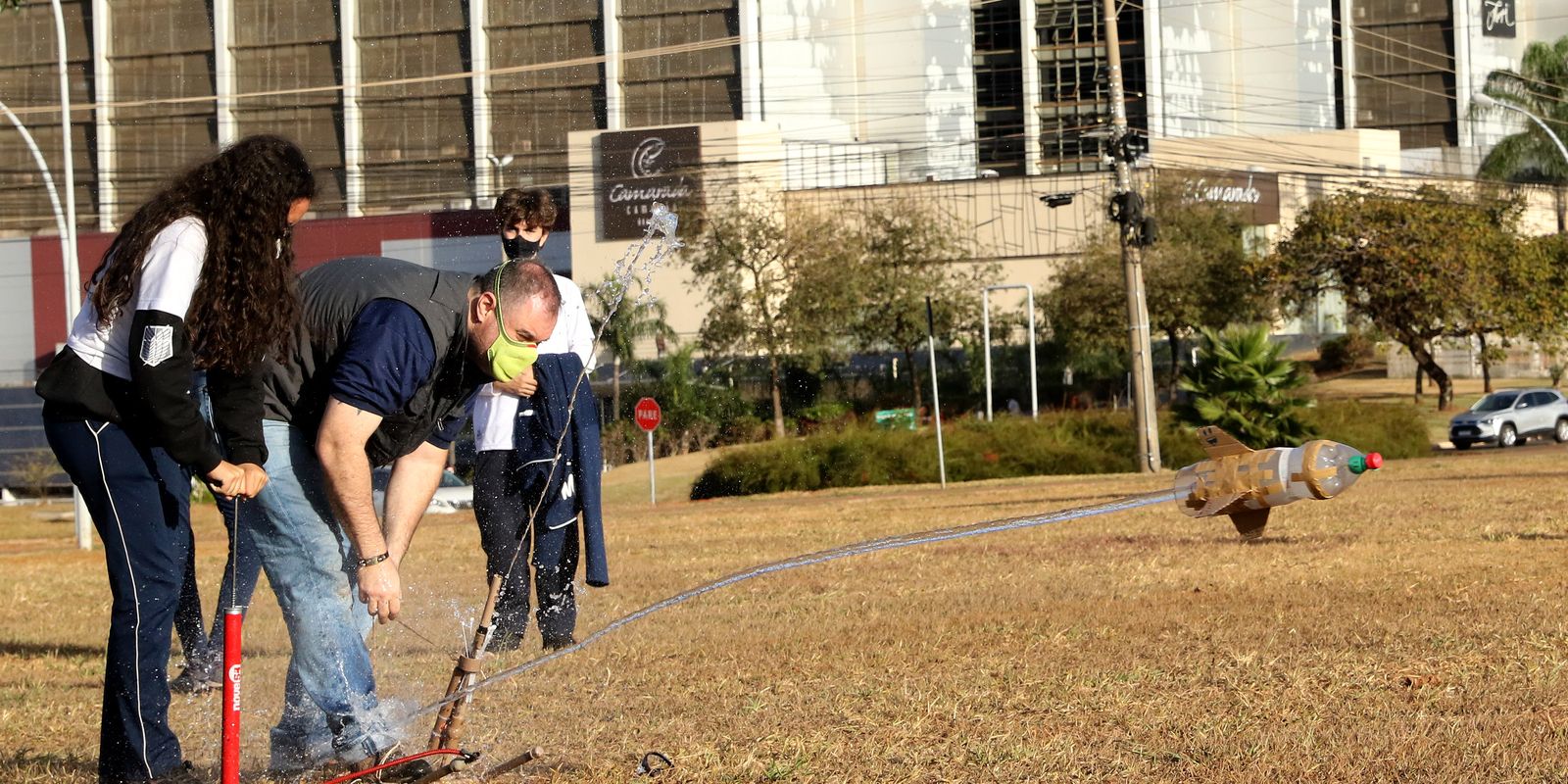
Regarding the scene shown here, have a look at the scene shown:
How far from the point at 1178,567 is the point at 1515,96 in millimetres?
58709

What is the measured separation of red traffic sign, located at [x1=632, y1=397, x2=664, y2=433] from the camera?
964 inches

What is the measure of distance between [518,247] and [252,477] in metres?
1.87

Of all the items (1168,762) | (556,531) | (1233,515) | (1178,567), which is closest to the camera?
(1233,515)

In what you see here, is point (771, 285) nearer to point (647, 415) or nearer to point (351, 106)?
point (647, 415)

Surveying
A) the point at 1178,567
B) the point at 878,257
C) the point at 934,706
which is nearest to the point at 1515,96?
the point at 878,257

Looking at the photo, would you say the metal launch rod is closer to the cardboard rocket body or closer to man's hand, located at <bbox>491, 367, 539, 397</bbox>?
man's hand, located at <bbox>491, 367, 539, 397</bbox>

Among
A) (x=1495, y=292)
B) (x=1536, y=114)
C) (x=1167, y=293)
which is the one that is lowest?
(x=1495, y=292)

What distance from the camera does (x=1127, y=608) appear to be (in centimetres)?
707

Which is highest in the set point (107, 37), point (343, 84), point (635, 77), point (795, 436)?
point (635, 77)

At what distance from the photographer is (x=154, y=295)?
390cm

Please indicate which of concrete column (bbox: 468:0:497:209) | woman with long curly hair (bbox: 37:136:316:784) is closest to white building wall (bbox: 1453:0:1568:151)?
concrete column (bbox: 468:0:497:209)

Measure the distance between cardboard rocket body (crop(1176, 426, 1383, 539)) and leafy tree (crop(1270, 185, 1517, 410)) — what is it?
137 feet

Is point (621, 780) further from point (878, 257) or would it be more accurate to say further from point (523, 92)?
point (878, 257)

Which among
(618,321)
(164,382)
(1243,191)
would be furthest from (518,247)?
(1243,191)
